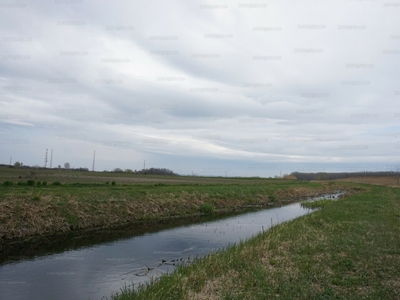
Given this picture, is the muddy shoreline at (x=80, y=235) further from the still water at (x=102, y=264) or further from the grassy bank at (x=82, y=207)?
the still water at (x=102, y=264)

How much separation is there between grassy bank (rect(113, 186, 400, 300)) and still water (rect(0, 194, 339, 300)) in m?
2.55

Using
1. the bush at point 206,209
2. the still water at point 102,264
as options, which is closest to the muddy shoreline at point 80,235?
the still water at point 102,264

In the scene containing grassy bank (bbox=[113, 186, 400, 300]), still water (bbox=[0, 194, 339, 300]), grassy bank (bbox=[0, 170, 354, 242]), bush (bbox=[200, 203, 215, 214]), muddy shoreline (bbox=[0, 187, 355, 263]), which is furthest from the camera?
bush (bbox=[200, 203, 215, 214])

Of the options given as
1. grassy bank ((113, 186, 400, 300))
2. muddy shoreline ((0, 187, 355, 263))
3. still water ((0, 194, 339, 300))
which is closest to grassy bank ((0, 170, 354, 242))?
muddy shoreline ((0, 187, 355, 263))

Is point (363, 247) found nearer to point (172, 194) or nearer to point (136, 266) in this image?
point (136, 266)

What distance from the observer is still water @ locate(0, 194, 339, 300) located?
9656 millimetres

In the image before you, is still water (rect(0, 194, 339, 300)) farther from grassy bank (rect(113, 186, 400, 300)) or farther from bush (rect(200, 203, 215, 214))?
bush (rect(200, 203, 215, 214))

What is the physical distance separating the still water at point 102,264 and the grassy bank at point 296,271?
2.55 m

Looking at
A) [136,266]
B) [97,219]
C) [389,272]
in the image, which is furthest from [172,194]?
[389,272]

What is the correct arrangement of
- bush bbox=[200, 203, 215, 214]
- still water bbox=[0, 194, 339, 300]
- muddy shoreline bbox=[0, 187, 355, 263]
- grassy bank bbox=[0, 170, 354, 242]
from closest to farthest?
1. still water bbox=[0, 194, 339, 300]
2. muddy shoreline bbox=[0, 187, 355, 263]
3. grassy bank bbox=[0, 170, 354, 242]
4. bush bbox=[200, 203, 215, 214]

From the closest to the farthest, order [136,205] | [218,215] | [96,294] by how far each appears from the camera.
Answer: [96,294], [136,205], [218,215]

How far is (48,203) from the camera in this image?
18.5 metres

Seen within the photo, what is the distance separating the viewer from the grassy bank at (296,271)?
23.9 ft

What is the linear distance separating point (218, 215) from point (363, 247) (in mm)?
16639
